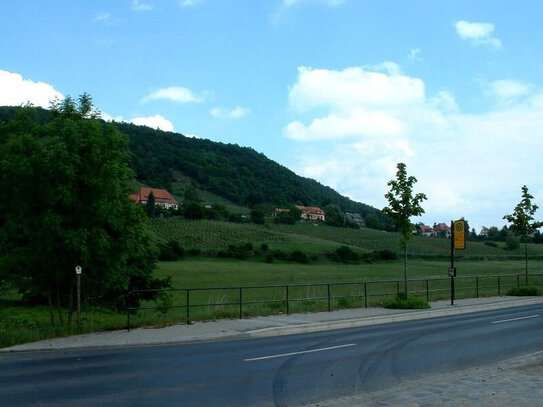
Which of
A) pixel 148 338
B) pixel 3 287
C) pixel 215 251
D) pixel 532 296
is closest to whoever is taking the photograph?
pixel 148 338

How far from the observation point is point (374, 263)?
10275cm

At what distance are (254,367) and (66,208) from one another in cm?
847

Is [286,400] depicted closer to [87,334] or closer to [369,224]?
[87,334]

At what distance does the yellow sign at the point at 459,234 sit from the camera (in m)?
29.3

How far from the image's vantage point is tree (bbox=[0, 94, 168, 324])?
17.2 metres

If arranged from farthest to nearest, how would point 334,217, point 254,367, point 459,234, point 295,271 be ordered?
point 334,217 < point 295,271 < point 459,234 < point 254,367

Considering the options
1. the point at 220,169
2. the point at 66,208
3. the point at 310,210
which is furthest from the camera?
the point at 220,169

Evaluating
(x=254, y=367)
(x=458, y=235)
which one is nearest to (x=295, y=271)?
(x=458, y=235)

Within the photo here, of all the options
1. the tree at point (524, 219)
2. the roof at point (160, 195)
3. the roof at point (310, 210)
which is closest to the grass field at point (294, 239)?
the roof at point (160, 195)

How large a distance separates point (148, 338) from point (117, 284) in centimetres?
334

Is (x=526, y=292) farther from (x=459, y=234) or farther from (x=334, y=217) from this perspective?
(x=334, y=217)

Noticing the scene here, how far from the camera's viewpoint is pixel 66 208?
17797 millimetres

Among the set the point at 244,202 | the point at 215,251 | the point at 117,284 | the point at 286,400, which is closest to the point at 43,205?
the point at 117,284

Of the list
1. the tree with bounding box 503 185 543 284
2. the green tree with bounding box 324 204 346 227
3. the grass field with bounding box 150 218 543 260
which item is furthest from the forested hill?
the tree with bounding box 503 185 543 284
